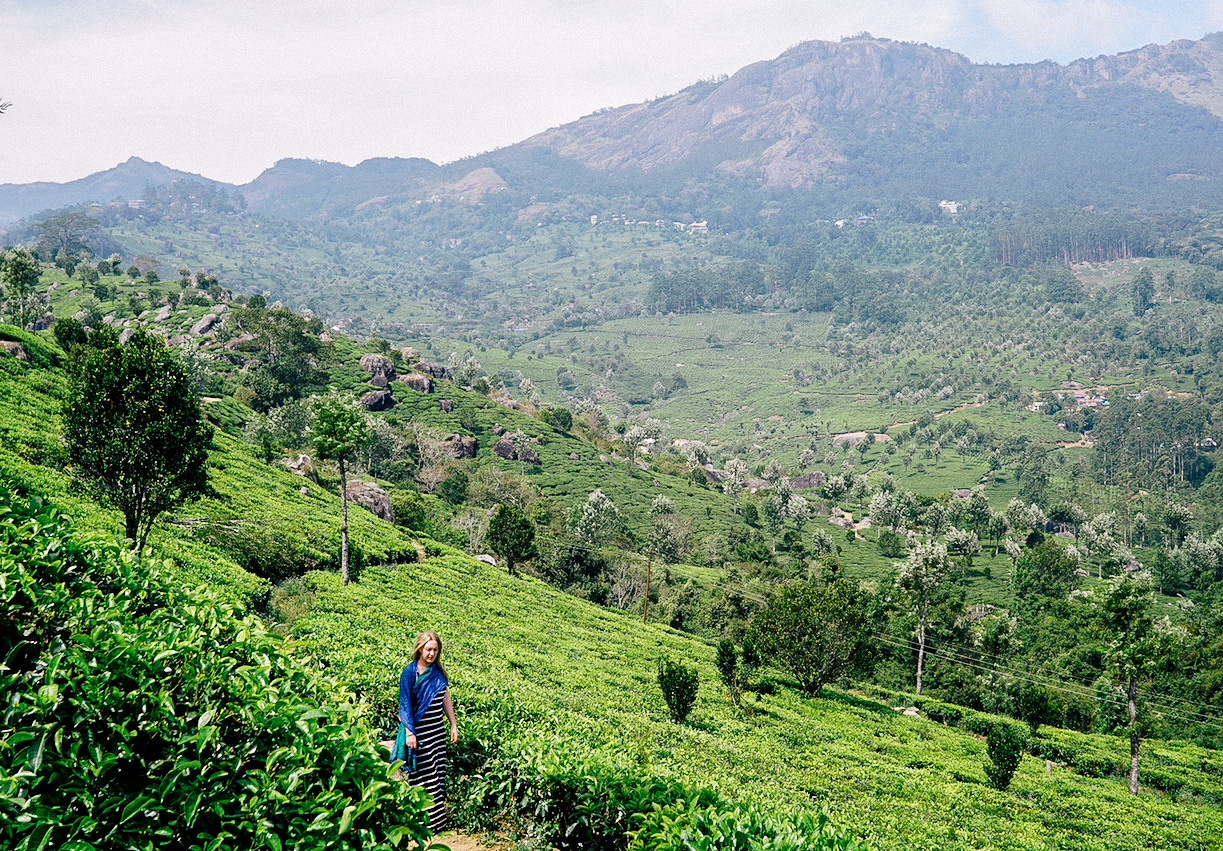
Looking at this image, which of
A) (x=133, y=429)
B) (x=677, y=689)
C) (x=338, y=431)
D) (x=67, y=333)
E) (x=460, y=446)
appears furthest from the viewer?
(x=460, y=446)

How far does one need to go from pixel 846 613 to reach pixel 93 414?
3819 cm

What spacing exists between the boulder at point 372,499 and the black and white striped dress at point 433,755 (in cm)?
4647

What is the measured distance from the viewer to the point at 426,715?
873cm

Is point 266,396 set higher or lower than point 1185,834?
higher

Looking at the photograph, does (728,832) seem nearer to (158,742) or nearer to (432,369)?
(158,742)

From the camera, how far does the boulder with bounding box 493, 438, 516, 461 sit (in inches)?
4176

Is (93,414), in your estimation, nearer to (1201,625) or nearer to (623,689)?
(623,689)

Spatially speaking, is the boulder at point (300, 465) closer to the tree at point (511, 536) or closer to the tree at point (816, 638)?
the tree at point (511, 536)

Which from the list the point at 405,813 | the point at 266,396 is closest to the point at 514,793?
the point at 405,813

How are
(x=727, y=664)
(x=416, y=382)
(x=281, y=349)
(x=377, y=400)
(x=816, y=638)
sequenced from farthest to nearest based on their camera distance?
(x=416, y=382)
(x=377, y=400)
(x=281, y=349)
(x=816, y=638)
(x=727, y=664)

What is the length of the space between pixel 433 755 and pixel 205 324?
114m

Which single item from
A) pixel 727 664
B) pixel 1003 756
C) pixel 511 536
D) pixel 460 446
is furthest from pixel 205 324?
pixel 1003 756

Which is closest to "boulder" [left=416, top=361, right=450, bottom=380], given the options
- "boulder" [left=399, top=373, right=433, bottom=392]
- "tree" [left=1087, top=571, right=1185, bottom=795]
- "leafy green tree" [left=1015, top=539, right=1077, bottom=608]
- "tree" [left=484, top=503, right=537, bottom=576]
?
"boulder" [left=399, top=373, right=433, bottom=392]

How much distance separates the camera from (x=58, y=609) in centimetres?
554
